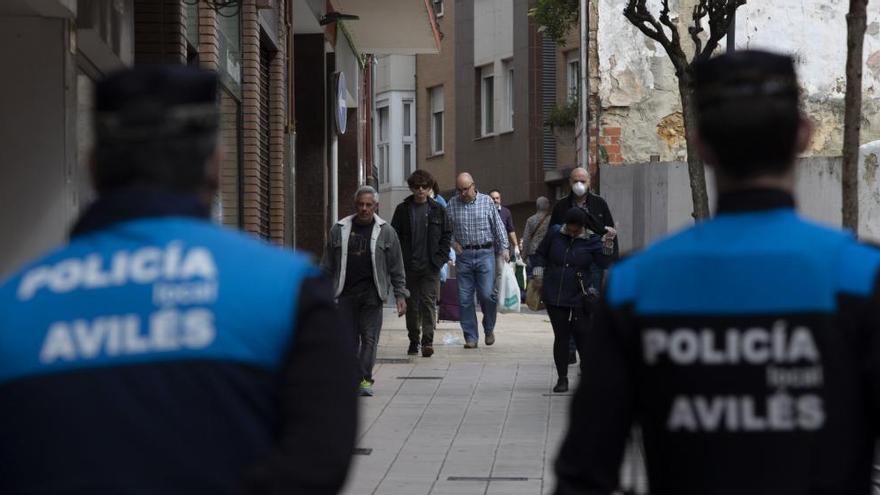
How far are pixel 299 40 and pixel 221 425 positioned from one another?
2029cm

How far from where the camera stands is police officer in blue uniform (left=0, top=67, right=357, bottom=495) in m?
2.84

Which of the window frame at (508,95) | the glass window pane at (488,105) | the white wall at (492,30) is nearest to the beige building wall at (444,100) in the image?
the white wall at (492,30)

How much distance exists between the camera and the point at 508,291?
63.7ft

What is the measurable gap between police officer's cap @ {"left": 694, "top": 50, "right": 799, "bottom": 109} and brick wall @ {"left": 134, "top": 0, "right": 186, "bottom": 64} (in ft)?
31.9

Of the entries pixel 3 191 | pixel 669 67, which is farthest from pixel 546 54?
pixel 3 191

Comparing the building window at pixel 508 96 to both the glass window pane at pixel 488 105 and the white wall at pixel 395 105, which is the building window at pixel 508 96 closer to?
the glass window pane at pixel 488 105

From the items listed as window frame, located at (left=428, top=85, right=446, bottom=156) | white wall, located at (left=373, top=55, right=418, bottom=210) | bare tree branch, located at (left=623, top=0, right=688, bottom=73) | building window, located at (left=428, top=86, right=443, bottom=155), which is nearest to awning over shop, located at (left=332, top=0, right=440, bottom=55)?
bare tree branch, located at (left=623, top=0, right=688, bottom=73)

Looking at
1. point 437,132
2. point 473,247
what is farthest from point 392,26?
point 437,132

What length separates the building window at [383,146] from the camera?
5350 cm

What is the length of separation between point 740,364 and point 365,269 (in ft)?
35.2

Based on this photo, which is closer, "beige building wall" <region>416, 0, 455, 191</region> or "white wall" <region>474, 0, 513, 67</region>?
"white wall" <region>474, 0, 513, 67</region>

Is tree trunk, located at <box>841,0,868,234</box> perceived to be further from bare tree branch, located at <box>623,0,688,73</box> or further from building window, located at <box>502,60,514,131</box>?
building window, located at <box>502,60,514,131</box>

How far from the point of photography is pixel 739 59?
3.31 meters

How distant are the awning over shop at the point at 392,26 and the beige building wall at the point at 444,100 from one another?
63.1 feet
